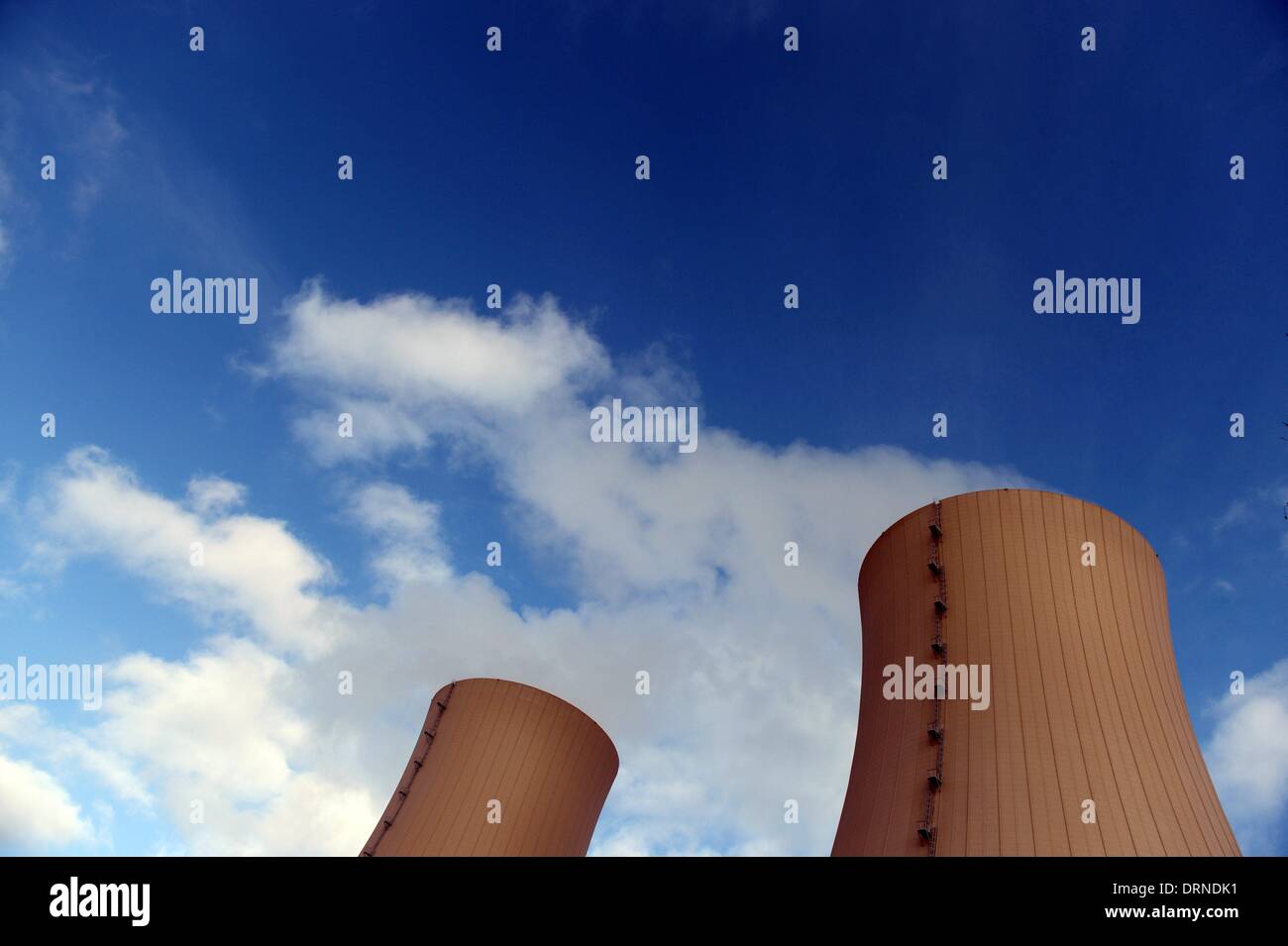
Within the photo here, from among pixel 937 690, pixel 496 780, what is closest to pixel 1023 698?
pixel 937 690

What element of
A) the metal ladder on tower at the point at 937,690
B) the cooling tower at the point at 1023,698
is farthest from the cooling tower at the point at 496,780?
the metal ladder on tower at the point at 937,690

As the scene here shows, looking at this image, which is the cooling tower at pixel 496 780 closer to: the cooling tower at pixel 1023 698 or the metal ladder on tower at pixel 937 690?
the cooling tower at pixel 1023 698

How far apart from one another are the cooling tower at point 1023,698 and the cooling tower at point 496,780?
773cm

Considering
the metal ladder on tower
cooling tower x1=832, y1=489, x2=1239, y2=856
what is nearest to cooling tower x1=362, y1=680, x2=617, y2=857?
cooling tower x1=832, y1=489, x2=1239, y2=856

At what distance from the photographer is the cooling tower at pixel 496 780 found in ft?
61.0

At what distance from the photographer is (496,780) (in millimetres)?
19188

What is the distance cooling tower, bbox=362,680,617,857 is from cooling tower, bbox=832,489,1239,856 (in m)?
7.73

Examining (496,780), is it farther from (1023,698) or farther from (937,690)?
(1023,698)

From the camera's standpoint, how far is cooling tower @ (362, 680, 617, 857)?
731 inches

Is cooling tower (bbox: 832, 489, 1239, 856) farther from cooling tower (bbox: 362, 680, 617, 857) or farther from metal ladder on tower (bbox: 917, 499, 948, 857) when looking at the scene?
cooling tower (bbox: 362, 680, 617, 857)

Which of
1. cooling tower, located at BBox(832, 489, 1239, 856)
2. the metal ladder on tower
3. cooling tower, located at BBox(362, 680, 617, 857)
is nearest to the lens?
cooling tower, located at BBox(832, 489, 1239, 856)

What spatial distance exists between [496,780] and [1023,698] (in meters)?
10.9

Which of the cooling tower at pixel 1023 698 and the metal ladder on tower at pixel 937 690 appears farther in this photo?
the metal ladder on tower at pixel 937 690
